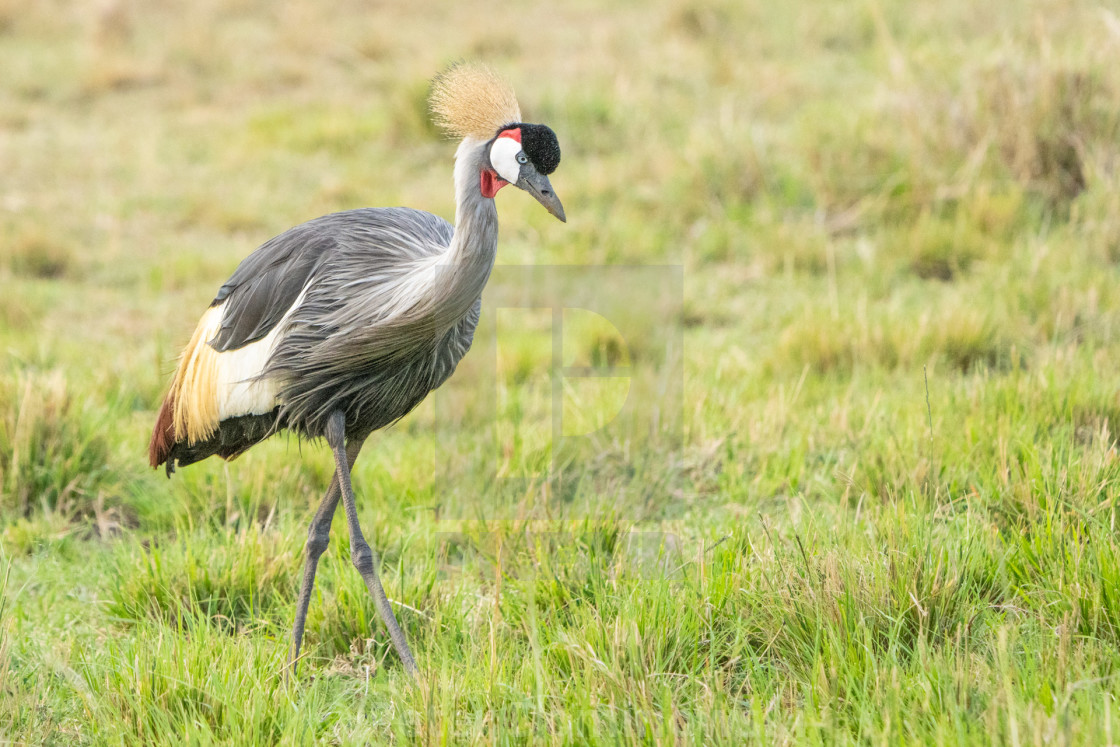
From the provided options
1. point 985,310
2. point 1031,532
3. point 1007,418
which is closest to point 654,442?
point 1007,418

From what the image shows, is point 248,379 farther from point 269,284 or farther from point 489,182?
point 489,182

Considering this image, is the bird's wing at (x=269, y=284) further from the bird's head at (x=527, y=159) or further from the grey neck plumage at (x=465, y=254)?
the bird's head at (x=527, y=159)

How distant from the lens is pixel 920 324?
445 cm

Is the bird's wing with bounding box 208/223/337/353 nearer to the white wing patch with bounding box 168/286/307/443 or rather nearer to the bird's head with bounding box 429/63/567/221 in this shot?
the white wing patch with bounding box 168/286/307/443

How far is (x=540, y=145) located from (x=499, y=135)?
12cm

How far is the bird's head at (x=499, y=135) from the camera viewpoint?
245 centimetres

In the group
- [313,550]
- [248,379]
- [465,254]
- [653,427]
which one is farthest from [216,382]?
[653,427]

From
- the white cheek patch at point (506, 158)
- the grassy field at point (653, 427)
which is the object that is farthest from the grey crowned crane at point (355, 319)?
the grassy field at point (653, 427)

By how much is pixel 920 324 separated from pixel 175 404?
291 cm

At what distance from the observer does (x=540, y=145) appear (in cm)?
244

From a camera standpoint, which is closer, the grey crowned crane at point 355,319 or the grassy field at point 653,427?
the grassy field at point 653,427

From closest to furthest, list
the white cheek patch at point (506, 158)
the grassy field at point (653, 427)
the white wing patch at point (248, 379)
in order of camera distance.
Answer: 1. the grassy field at point (653, 427)
2. the white cheek patch at point (506, 158)
3. the white wing patch at point (248, 379)

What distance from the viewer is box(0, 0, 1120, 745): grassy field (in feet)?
7.75

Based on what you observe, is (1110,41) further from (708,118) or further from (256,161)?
(256,161)
